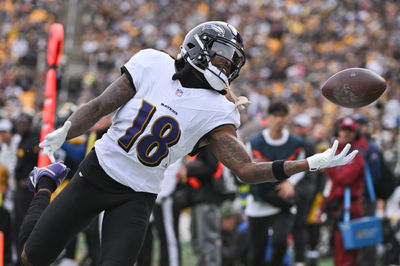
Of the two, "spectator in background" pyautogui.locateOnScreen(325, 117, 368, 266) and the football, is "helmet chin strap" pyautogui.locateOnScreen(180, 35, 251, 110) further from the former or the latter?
"spectator in background" pyautogui.locateOnScreen(325, 117, 368, 266)

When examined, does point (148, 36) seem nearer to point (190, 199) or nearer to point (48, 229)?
point (190, 199)

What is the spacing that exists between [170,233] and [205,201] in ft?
1.64

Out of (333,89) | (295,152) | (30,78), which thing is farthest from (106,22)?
(333,89)

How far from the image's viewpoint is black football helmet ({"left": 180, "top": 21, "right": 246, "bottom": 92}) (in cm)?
371

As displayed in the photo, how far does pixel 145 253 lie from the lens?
6223 millimetres

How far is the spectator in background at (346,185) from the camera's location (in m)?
6.39

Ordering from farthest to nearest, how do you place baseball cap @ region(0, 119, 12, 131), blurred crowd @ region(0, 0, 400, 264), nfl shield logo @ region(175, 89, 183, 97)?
blurred crowd @ region(0, 0, 400, 264) → baseball cap @ region(0, 119, 12, 131) → nfl shield logo @ region(175, 89, 183, 97)

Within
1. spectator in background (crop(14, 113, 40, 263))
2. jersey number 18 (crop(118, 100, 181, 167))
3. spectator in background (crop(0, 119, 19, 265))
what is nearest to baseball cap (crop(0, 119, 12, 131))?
spectator in background (crop(0, 119, 19, 265))

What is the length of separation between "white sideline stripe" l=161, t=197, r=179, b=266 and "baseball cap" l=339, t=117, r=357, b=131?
1861mm

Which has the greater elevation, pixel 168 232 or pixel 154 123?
pixel 154 123

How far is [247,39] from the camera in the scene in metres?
20.5

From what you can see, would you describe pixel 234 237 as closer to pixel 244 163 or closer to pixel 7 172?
→ pixel 7 172

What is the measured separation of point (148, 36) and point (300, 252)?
1484 cm

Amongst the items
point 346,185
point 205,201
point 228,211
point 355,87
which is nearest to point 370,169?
point 346,185
